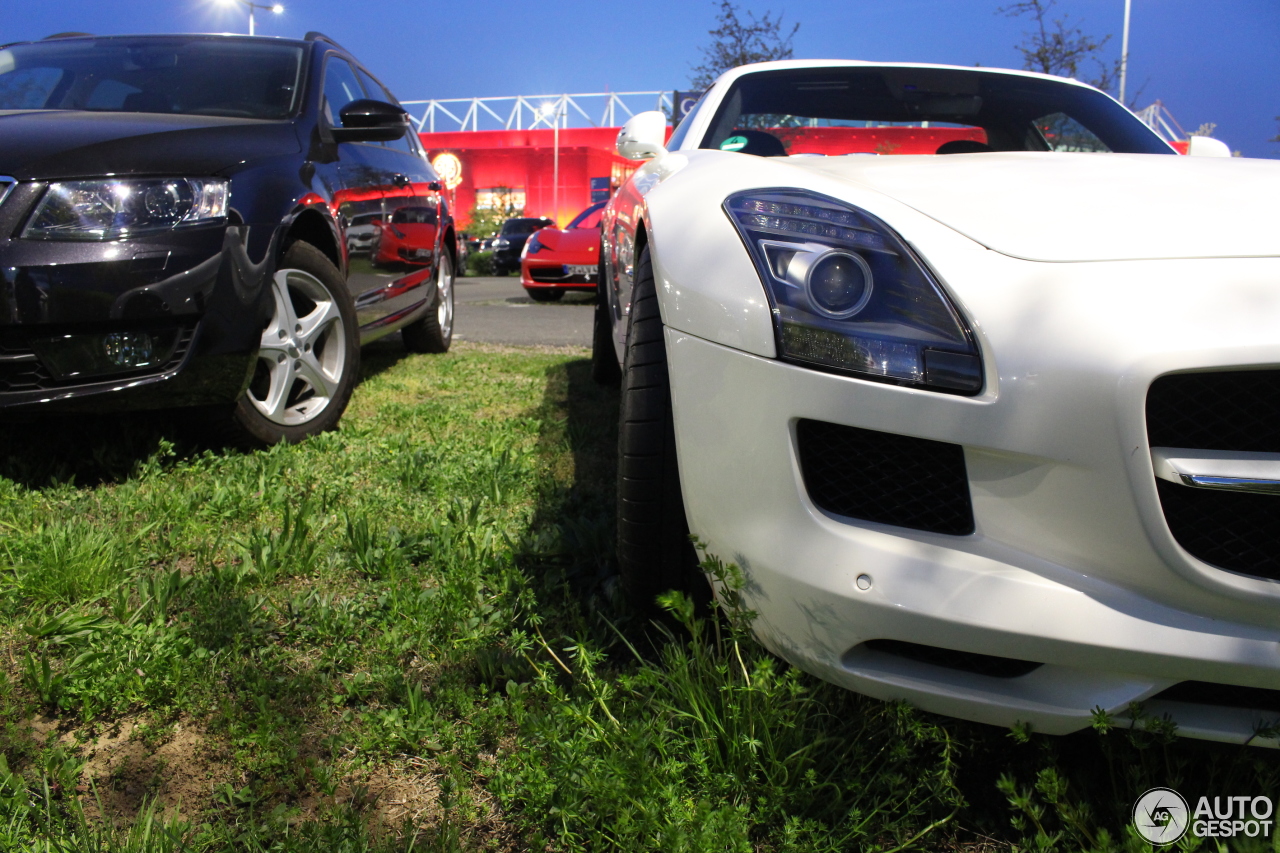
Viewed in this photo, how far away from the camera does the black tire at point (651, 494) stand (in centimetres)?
159

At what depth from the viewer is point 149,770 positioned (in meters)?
1.41

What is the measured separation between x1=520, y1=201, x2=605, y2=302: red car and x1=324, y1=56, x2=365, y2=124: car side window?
6513 millimetres

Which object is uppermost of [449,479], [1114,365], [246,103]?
[246,103]

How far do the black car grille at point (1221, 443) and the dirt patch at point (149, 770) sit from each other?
4.69 ft

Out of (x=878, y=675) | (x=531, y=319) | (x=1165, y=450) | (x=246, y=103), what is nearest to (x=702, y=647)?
(x=878, y=675)

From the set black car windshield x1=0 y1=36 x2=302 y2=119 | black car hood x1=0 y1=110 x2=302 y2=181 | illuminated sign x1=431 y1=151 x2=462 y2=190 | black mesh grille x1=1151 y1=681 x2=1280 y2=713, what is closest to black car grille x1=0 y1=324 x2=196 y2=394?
black car hood x1=0 y1=110 x2=302 y2=181

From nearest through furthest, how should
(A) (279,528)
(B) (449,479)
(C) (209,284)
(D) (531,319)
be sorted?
1. (A) (279,528)
2. (C) (209,284)
3. (B) (449,479)
4. (D) (531,319)

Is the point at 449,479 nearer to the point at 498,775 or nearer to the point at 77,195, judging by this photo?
the point at 77,195

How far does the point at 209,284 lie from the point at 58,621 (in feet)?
3.52

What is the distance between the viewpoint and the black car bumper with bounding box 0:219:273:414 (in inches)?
89.5

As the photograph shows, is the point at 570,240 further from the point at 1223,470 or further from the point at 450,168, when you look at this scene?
the point at 450,168

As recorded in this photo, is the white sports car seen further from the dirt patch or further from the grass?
the dirt patch

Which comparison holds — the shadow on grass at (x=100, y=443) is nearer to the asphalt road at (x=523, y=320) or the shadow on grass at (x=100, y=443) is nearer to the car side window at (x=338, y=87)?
the car side window at (x=338, y=87)

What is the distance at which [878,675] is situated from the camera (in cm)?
128
